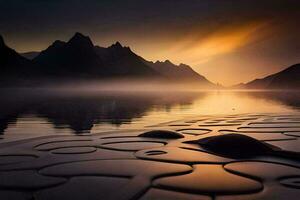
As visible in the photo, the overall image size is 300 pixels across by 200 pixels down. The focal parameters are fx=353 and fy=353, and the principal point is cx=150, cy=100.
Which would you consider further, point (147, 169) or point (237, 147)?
point (237, 147)

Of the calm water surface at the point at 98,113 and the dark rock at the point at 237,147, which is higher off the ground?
the calm water surface at the point at 98,113

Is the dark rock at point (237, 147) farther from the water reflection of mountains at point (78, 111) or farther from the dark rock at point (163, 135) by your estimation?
the water reflection of mountains at point (78, 111)

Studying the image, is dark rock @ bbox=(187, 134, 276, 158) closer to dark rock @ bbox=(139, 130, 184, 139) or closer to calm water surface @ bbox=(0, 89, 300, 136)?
dark rock @ bbox=(139, 130, 184, 139)

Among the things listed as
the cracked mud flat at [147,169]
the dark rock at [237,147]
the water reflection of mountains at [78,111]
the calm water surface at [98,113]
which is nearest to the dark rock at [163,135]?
the cracked mud flat at [147,169]

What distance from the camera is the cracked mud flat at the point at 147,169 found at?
941 cm

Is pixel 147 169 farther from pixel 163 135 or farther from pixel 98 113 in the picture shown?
pixel 98 113

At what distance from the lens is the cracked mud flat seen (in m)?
9.41

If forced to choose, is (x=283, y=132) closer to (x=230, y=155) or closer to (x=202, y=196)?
(x=230, y=155)

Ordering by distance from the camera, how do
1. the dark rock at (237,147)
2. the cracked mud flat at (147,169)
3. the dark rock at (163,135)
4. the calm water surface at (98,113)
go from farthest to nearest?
the calm water surface at (98,113) < the dark rock at (163,135) < the dark rock at (237,147) < the cracked mud flat at (147,169)

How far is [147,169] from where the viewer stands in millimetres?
11883

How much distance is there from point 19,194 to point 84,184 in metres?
1.80

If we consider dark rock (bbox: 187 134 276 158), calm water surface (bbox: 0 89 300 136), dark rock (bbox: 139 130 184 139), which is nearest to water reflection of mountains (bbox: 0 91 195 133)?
calm water surface (bbox: 0 89 300 136)

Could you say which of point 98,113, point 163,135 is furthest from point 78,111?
point 163,135

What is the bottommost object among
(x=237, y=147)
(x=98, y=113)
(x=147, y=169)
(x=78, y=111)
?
(x=147, y=169)
